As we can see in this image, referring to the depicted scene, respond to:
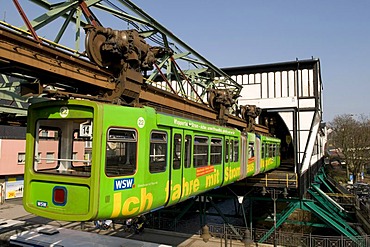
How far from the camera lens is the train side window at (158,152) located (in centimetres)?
600

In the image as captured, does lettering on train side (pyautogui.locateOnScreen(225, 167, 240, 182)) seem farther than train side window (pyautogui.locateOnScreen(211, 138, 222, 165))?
Yes

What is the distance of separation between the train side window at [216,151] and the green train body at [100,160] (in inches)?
73.0

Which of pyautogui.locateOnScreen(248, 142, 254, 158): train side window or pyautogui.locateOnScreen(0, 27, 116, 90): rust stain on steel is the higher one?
pyautogui.locateOnScreen(0, 27, 116, 90): rust stain on steel

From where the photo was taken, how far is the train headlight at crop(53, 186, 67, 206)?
5105mm

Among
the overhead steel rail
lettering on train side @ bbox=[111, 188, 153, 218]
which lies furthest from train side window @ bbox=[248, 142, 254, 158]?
lettering on train side @ bbox=[111, 188, 153, 218]

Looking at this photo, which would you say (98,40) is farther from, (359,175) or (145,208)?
(359,175)

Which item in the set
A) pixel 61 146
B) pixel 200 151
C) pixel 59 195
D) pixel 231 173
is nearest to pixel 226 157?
pixel 231 173

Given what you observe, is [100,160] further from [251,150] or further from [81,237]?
[251,150]

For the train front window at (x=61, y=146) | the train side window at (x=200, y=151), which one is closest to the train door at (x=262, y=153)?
the train side window at (x=200, y=151)

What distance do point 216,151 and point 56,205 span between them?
513 centimetres

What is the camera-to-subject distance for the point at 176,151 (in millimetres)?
6891

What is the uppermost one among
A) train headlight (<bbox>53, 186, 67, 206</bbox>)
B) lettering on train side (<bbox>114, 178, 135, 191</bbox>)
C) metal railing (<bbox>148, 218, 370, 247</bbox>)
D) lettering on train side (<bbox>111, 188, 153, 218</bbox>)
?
lettering on train side (<bbox>114, 178, 135, 191</bbox>)

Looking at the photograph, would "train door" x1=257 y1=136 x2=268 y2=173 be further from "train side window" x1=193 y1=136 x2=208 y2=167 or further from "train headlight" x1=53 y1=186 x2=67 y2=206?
"train headlight" x1=53 y1=186 x2=67 y2=206

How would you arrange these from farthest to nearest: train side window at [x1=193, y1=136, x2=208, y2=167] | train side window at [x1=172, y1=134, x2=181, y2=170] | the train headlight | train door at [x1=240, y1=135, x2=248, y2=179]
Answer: train door at [x1=240, y1=135, x2=248, y2=179] < train side window at [x1=193, y1=136, x2=208, y2=167] < train side window at [x1=172, y1=134, x2=181, y2=170] < the train headlight
